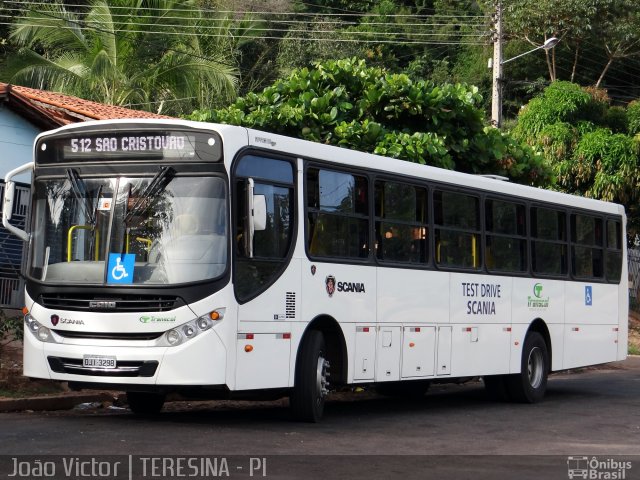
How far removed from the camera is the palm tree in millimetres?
31688

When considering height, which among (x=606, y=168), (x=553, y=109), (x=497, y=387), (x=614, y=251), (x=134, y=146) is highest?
(x=553, y=109)

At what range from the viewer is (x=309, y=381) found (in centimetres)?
1209

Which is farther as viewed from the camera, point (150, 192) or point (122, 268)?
point (150, 192)

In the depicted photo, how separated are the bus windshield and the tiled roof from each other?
269 inches

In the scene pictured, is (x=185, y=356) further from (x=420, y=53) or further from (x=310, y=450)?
(x=420, y=53)

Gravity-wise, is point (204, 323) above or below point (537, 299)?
below

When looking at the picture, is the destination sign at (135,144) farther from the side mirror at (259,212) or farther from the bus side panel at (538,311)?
the bus side panel at (538,311)

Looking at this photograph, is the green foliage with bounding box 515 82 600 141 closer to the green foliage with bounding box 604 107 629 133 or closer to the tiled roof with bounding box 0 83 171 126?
the green foliage with bounding box 604 107 629 133

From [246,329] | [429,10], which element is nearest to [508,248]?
[246,329]

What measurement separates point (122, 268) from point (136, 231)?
0.37 metres

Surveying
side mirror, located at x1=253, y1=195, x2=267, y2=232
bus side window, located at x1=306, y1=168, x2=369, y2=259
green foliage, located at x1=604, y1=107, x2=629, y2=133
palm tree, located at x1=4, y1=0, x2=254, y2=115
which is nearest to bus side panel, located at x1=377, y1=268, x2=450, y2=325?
bus side window, located at x1=306, y1=168, x2=369, y2=259

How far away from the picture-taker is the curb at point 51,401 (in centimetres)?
1291

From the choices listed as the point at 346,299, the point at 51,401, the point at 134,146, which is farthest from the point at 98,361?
the point at 346,299

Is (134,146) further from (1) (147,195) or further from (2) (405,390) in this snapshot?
(2) (405,390)
